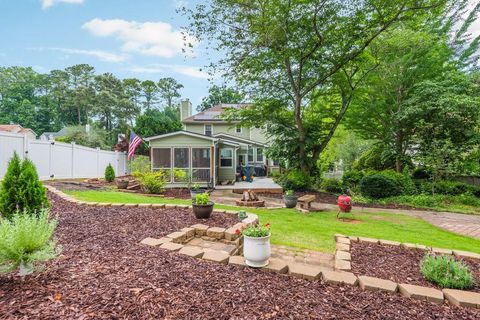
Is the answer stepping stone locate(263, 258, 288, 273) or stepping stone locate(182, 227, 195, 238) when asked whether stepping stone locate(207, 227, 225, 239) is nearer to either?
stepping stone locate(182, 227, 195, 238)

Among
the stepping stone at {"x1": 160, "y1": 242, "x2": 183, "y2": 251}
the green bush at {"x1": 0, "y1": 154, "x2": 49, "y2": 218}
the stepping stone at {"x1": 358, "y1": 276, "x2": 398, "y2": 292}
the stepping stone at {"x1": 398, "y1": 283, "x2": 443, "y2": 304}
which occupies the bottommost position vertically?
the stepping stone at {"x1": 398, "y1": 283, "x2": 443, "y2": 304}

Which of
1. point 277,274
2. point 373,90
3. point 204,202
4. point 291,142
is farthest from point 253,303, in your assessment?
point 373,90

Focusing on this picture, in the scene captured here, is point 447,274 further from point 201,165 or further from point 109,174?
point 109,174

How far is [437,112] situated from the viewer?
12.5 metres

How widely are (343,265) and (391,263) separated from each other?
896 millimetres

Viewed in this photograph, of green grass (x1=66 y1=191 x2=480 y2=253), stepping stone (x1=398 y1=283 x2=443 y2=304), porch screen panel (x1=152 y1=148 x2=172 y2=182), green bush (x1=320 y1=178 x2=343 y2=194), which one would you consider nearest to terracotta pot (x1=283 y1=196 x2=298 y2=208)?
green grass (x1=66 y1=191 x2=480 y2=253)

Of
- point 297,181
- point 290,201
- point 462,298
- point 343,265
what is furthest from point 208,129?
point 462,298

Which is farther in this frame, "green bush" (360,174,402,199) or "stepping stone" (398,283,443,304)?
"green bush" (360,174,402,199)

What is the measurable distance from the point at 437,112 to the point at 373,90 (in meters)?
3.27

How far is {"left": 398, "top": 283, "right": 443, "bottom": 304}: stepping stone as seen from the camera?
107 inches

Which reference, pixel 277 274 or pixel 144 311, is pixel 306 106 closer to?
pixel 277 274

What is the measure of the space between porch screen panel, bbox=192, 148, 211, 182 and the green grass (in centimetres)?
721

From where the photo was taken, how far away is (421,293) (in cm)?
277

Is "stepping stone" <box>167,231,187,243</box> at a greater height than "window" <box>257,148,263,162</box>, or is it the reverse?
"window" <box>257,148,263,162</box>
